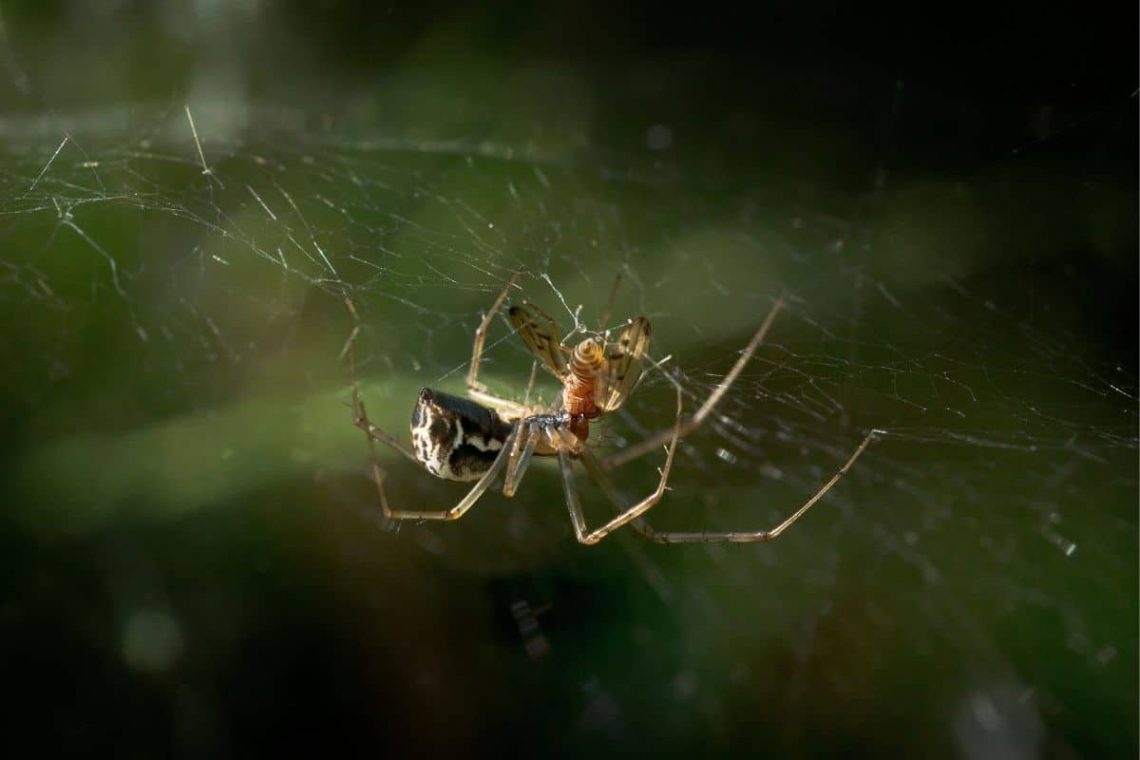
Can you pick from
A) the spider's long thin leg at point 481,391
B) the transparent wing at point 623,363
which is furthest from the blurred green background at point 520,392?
the transparent wing at point 623,363

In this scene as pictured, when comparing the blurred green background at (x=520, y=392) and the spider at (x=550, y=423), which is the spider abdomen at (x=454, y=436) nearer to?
the spider at (x=550, y=423)

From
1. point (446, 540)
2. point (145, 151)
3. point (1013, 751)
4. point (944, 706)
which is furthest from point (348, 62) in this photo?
point (1013, 751)

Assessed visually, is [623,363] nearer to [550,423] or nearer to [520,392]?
[550,423]

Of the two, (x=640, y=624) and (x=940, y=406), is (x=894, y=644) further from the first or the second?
(x=940, y=406)

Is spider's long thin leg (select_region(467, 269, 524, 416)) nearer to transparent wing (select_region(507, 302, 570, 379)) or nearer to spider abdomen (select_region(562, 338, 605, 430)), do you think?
spider abdomen (select_region(562, 338, 605, 430))

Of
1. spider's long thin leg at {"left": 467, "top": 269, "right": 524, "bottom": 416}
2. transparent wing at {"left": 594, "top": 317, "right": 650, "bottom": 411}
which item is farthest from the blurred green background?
transparent wing at {"left": 594, "top": 317, "right": 650, "bottom": 411}

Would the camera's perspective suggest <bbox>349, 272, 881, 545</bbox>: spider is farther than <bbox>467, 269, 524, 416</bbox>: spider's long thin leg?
No

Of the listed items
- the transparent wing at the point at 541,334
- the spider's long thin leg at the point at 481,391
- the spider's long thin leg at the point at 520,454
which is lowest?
the spider's long thin leg at the point at 520,454
